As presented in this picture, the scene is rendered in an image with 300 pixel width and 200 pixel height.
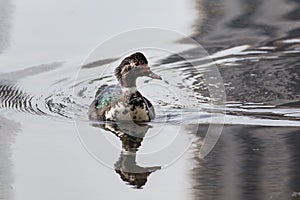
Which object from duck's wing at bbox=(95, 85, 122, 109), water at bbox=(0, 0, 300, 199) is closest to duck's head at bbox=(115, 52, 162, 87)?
duck's wing at bbox=(95, 85, 122, 109)

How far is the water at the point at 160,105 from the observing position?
8383 millimetres

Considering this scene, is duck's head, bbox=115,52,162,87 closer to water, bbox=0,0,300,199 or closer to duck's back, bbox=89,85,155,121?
duck's back, bbox=89,85,155,121

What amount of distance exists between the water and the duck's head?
473 millimetres

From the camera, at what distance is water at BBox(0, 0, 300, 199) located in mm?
8383

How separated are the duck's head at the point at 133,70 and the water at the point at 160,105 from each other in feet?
1.55

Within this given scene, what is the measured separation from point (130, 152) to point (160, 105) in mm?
2099

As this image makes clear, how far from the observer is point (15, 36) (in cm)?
1374

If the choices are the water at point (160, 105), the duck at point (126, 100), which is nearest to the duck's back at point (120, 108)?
the duck at point (126, 100)

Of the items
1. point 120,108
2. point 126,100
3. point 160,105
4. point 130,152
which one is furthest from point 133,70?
point 130,152

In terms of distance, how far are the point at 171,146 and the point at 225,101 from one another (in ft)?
6.63

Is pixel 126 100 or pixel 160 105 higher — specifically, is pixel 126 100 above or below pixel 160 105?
below

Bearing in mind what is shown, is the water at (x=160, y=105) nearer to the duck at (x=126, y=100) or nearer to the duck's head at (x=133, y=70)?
the duck at (x=126, y=100)

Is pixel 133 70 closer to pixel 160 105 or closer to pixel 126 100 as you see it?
pixel 126 100

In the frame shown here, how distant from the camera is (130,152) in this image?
31.4 feet
